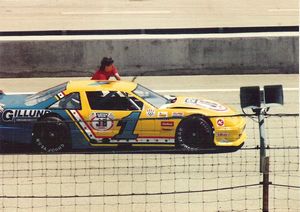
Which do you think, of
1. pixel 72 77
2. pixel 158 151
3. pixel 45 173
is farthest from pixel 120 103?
pixel 72 77

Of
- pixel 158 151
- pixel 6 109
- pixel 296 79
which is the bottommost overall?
pixel 158 151

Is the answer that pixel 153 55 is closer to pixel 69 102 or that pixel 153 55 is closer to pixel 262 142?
pixel 69 102

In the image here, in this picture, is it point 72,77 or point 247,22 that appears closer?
point 72,77

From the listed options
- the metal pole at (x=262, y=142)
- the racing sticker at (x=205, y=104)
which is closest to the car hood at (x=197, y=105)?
the racing sticker at (x=205, y=104)

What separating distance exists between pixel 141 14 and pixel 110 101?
14585 mm

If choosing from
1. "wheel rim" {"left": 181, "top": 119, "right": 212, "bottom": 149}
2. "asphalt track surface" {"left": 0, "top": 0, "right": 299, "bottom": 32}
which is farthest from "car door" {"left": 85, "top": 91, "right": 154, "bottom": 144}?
"asphalt track surface" {"left": 0, "top": 0, "right": 299, "bottom": 32}

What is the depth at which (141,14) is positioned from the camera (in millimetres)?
23938

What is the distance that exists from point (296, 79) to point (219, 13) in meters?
9.59

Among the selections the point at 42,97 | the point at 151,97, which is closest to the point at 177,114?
the point at 151,97

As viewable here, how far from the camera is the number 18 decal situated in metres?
9.66

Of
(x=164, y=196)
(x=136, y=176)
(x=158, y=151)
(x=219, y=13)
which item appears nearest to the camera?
(x=164, y=196)

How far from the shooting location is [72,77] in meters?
15.7

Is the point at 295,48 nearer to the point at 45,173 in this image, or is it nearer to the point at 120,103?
the point at 120,103

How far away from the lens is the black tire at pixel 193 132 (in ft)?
31.9
